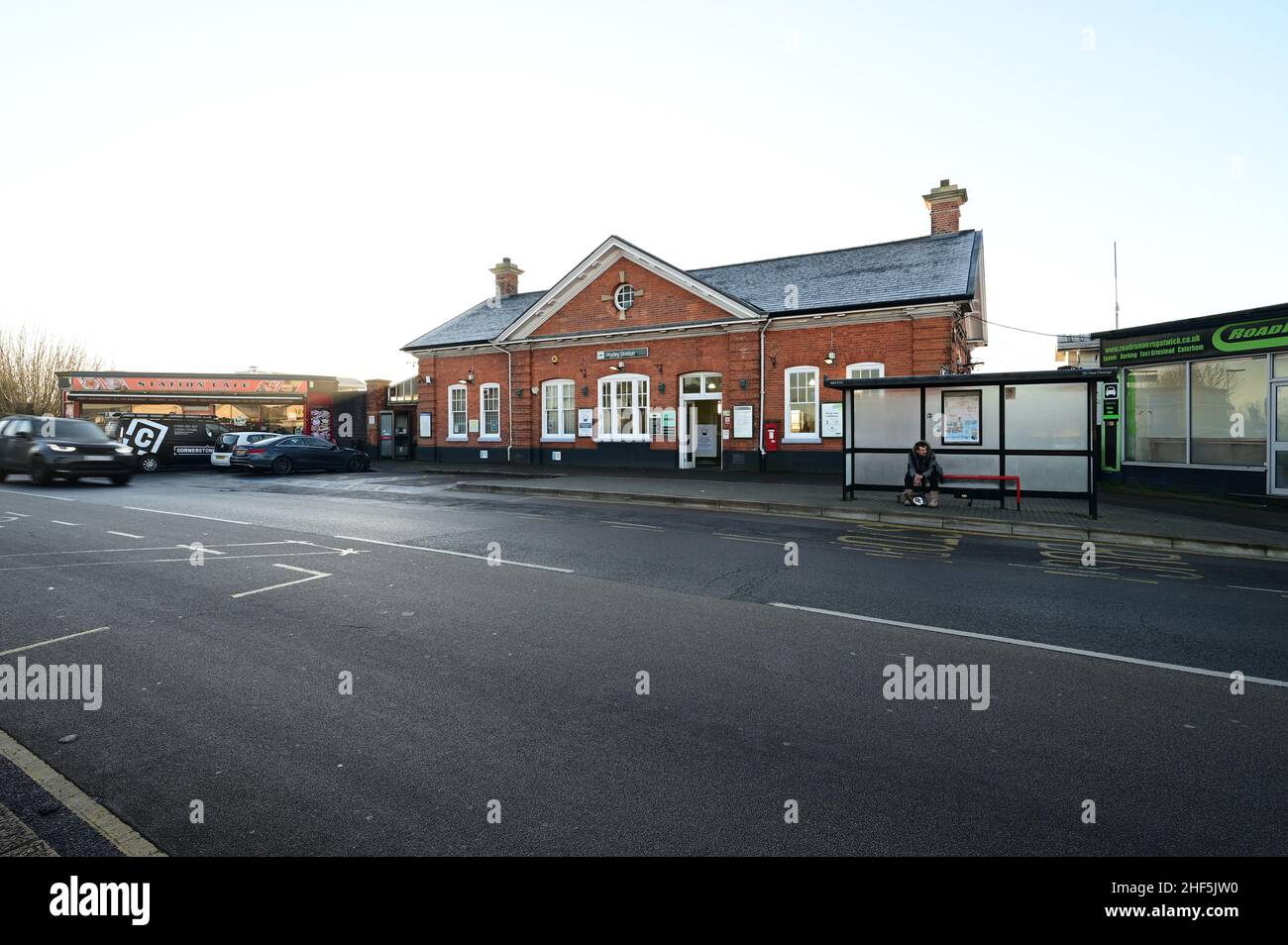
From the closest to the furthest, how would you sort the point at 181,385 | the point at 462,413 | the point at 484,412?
the point at 484,412 < the point at 462,413 < the point at 181,385

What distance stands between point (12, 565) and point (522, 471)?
53.7ft

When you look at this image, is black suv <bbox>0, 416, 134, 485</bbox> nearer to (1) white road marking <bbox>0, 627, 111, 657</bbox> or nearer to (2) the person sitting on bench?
(1) white road marking <bbox>0, 627, 111, 657</bbox>

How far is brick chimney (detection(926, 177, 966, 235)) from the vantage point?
2441 centimetres

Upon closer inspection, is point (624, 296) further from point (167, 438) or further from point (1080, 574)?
point (1080, 574)

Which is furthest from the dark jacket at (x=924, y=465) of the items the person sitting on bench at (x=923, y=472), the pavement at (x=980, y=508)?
the pavement at (x=980, y=508)

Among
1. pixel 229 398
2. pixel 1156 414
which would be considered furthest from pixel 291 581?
pixel 229 398

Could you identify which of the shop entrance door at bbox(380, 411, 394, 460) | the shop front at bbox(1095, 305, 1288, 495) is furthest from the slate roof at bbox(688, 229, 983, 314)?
the shop entrance door at bbox(380, 411, 394, 460)

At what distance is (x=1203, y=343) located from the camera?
1773 centimetres

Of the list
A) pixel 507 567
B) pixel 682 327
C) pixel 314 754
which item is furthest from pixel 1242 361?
pixel 314 754

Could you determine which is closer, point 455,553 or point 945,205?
point 455,553

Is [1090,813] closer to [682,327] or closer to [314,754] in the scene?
[314,754]

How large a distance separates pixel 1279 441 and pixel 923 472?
27.9 ft

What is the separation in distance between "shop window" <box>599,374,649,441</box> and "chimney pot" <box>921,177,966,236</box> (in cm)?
1152

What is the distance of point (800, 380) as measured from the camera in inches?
896
